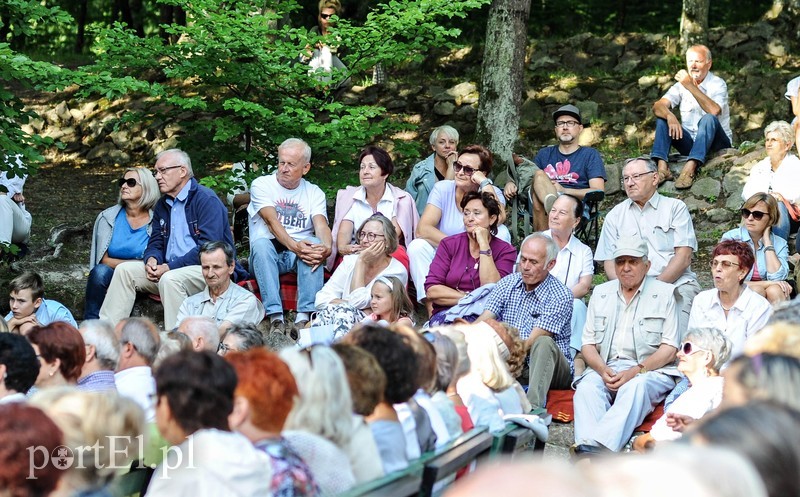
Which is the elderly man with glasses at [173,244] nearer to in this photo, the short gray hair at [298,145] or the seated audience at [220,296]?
the seated audience at [220,296]

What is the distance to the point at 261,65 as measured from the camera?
8.61 metres

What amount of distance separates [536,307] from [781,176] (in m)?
2.75

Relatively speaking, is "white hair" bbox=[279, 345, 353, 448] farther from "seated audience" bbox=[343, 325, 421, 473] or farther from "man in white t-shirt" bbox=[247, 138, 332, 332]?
"man in white t-shirt" bbox=[247, 138, 332, 332]

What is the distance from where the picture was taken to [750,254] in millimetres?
6176

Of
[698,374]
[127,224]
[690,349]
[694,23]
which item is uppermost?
[694,23]

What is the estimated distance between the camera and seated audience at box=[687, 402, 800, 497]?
2143 millimetres

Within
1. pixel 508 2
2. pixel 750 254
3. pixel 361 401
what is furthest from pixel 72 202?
pixel 361 401

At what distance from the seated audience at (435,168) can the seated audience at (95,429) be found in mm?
5328

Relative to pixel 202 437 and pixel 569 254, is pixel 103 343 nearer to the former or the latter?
pixel 202 437

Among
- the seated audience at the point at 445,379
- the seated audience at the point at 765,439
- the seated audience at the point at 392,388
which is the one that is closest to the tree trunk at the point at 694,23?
the seated audience at the point at 445,379

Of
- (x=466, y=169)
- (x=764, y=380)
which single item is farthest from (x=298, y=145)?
(x=764, y=380)

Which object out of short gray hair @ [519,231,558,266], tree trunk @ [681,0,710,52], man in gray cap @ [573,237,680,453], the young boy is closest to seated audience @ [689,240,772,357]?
man in gray cap @ [573,237,680,453]

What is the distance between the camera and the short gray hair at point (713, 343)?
549 cm

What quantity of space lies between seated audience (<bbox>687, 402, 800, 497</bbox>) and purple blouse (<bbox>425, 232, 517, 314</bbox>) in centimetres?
481
